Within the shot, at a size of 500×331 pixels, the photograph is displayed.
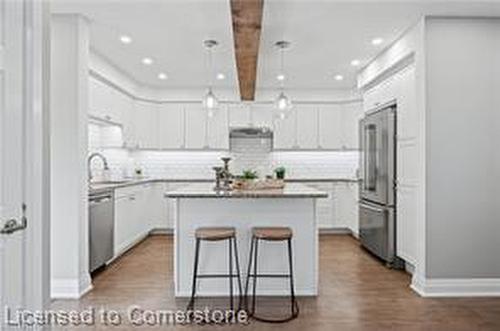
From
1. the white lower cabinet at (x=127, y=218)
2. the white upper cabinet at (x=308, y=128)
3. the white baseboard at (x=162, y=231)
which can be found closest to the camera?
the white lower cabinet at (x=127, y=218)

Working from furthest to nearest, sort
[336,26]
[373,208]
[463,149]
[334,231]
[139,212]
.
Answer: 1. [334,231]
2. [139,212]
3. [373,208]
4. [336,26]
5. [463,149]

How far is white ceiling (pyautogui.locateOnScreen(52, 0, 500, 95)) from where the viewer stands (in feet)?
12.1

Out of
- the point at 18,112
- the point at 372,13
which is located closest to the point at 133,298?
the point at 18,112

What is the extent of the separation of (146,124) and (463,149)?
529 cm

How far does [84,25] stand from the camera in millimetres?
4031

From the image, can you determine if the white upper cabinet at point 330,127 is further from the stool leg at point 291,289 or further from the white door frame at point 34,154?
the white door frame at point 34,154

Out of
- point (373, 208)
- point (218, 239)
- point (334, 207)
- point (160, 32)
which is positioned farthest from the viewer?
point (334, 207)

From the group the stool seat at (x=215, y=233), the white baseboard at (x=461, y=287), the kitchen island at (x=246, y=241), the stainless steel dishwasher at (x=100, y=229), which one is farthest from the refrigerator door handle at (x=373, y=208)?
the stainless steel dishwasher at (x=100, y=229)

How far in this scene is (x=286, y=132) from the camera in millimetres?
7594

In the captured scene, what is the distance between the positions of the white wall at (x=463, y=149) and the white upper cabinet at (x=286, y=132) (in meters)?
3.75

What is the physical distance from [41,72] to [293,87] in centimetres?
577

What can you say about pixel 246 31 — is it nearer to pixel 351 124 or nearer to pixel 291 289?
pixel 291 289

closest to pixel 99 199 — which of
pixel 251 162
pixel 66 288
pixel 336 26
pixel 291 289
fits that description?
pixel 66 288

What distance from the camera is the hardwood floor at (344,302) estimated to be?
321 cm
